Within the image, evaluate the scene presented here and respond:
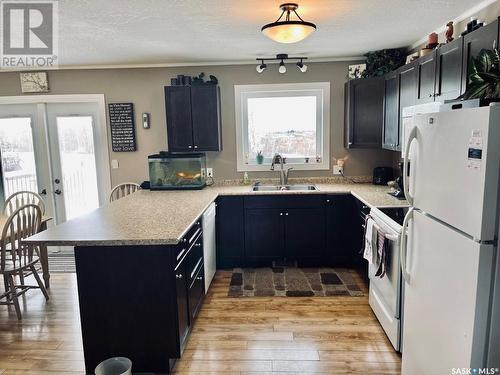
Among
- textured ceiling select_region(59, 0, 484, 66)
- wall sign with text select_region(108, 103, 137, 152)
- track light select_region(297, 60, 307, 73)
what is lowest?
wall sign with text select_region(108, 103, 137, 152)

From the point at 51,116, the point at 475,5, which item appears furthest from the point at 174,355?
the point at 51,116

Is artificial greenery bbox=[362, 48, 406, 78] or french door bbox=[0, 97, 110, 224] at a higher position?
artificial greenery bbox=[362, 48, 406, 78]

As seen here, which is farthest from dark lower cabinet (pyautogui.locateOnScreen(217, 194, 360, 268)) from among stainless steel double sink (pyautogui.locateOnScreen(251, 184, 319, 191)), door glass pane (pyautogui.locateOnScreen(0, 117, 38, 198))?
door glass pane (pyautogui.locateOnScreen(0, 117, 38, 198))

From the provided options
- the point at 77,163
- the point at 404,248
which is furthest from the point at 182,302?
the point at 77,163

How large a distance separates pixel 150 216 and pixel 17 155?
2.90m

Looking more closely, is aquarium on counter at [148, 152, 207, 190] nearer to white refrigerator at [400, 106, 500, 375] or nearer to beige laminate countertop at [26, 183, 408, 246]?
beige laminate countertop at [26, 183, 408, 246]

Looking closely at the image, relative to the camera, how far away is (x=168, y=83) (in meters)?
4.35

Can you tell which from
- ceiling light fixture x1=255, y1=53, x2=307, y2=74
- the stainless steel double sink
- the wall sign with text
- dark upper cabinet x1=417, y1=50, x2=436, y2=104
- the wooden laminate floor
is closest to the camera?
the wooden laminate floor

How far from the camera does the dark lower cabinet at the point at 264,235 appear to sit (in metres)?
3.96

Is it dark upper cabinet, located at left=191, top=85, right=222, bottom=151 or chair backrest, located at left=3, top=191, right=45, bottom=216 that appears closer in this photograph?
chair backrest, located at left=3, top=191, right=45, bottom=216

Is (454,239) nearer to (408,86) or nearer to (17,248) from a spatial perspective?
(408,86)

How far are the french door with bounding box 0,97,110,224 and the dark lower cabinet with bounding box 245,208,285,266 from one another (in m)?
1.98

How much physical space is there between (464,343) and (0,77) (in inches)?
210

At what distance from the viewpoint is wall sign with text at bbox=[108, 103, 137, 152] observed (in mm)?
4383
